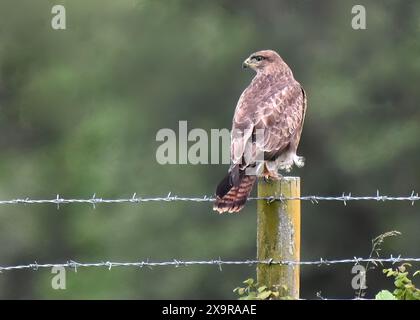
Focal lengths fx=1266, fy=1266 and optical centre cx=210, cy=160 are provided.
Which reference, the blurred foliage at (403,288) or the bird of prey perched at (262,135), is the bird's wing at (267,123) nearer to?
the bird of prey perched at (262,135)

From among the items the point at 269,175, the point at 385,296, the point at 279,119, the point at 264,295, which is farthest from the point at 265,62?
the point at 264,295

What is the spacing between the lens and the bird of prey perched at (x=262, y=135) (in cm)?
868

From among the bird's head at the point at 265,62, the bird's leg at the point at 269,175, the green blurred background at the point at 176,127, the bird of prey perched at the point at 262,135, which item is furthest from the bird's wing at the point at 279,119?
the green blurred background at the point at 176,127

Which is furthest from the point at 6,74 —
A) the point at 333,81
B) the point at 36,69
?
the point at 333,81

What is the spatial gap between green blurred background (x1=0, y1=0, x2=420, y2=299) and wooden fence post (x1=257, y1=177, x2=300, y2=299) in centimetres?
1388

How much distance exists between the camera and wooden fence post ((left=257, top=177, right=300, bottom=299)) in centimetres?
749

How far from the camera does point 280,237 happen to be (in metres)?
7.52

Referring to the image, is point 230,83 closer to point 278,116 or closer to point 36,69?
point 36,69

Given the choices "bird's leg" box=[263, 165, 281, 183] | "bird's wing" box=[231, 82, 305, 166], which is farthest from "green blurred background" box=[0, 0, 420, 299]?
"bird's leg" box=[263, 165, 281, 183]

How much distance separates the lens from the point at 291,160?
998 centimetres

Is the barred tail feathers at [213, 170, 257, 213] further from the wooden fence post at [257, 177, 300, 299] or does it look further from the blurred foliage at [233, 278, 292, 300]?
the blurred foliage at [233, 278, 292, 300]

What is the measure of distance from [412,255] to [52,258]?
716cm

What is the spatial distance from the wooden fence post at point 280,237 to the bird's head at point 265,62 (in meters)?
3.56

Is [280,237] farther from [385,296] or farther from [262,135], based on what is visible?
[262,135]
